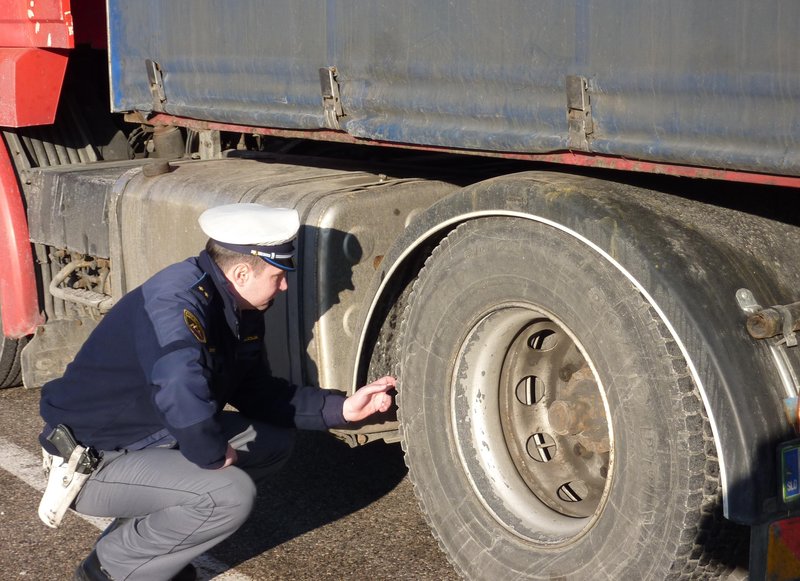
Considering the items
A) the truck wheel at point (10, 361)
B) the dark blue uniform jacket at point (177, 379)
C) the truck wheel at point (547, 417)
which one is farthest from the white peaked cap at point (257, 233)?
the truck wheel at point (10, 361)

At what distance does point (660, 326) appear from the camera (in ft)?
8.35

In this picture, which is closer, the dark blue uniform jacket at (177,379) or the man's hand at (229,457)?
the dark blue uniform jacket at (177,379)

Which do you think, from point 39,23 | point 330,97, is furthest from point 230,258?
point 39,23

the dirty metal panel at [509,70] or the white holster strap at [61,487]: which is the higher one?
the dirty metal panel at [509,70]

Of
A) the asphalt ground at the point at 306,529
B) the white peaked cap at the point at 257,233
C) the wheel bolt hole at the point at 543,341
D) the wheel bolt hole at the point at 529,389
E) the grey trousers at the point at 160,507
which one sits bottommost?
the asphalt ground at the point at 306,529

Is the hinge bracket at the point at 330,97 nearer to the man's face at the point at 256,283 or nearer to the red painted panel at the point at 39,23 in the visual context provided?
the man's face at the point at 256,283

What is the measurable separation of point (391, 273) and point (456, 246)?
32 cm

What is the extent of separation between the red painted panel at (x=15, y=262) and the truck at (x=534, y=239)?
2.82 feet

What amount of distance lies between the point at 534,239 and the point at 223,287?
92 centimetres

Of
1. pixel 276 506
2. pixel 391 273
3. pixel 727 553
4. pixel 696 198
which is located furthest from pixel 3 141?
pixel 727 553

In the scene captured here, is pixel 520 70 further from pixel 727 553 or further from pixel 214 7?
pixel 214 7

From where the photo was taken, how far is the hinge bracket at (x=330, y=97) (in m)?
3.57

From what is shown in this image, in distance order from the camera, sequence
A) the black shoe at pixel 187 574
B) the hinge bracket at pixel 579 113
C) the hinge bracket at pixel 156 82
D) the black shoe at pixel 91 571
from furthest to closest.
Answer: the hinge bracket at pixel 156 82, the black shoe at pixel 187 574, the black shoe at pixel 91 571, the hinge bracket at pixel 579 113

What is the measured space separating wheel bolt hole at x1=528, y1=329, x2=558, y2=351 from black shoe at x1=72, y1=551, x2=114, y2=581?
1381 mm
